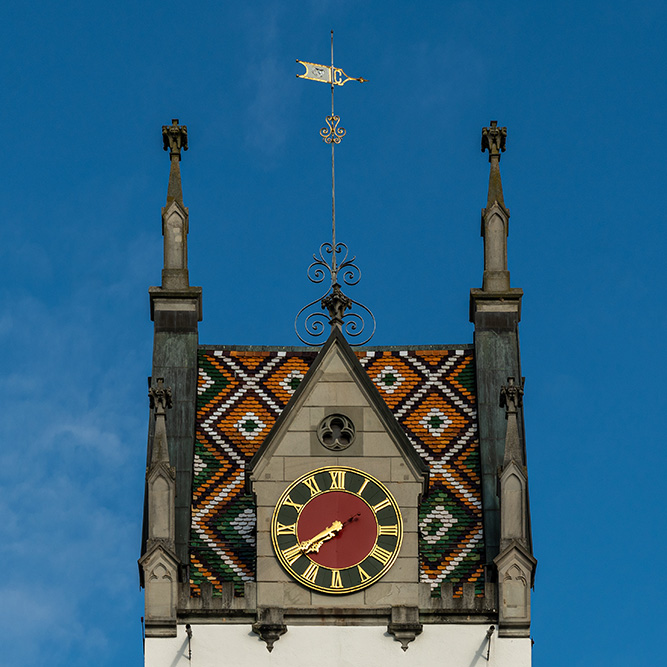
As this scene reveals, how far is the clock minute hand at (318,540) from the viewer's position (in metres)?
47.2

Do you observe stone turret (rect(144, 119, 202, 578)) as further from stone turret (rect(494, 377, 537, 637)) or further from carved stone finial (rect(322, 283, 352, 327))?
stone turret (rect(494, 377, 537, 637))

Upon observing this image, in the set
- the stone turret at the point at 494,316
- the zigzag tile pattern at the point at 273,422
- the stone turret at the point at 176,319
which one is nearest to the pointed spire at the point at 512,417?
the stone turret at the point at 494,316

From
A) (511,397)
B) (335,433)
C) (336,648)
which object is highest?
(511,397)

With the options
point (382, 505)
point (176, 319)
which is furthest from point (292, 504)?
point (176, 319)

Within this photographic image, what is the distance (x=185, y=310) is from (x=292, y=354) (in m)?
1.96

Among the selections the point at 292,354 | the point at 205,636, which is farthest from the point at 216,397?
the point at 205,636

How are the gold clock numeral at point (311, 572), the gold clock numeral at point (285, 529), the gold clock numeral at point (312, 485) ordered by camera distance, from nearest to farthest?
1. the gold clock numeral at point (311, 572)
2. the gold clock numeral at point (285, 529)
3. the gold clock numeral at point (312, 485)

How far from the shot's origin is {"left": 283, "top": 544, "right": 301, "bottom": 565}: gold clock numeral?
155ft

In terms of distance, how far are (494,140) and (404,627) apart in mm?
9796

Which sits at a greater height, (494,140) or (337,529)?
(494,140)

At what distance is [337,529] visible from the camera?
155ft

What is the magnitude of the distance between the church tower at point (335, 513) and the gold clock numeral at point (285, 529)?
2 centimetres

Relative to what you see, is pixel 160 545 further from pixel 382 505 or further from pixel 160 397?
pixel 382 505

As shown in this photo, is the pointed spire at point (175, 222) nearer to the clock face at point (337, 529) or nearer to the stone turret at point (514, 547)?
the clock face at point (337, 529)
